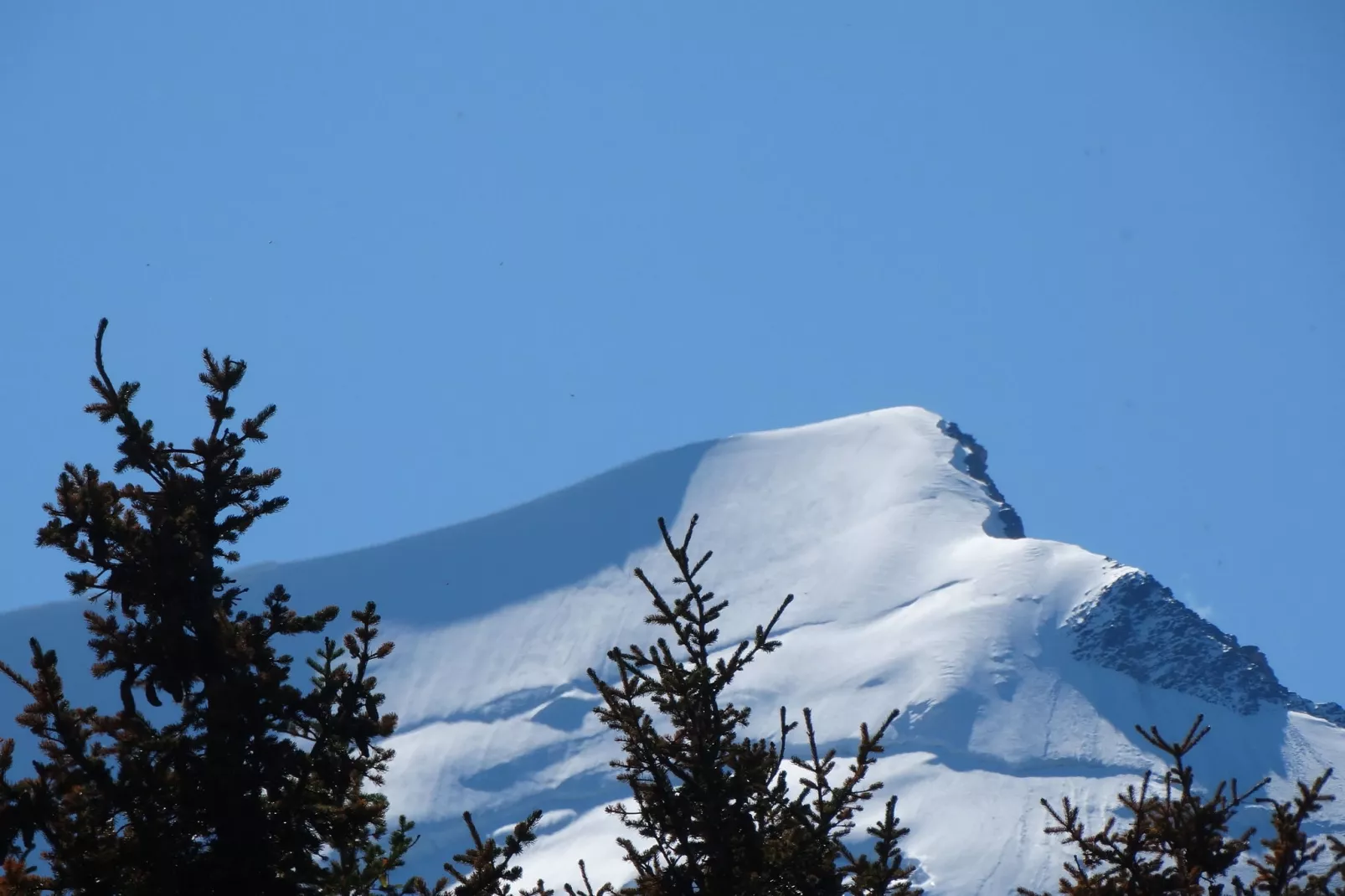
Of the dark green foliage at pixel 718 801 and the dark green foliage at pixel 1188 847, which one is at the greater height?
the dark green foliage at pixel 718 801

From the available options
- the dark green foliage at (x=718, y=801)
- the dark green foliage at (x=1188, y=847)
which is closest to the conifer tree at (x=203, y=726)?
the dark green foliage at (x=718, y=801)

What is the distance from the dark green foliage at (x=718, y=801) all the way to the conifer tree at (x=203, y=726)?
2.75ft

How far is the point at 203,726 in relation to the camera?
31.7 feet

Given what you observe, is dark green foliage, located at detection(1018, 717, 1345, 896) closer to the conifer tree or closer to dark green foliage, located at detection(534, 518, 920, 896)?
dark green foliage, located at detection(534, 518, 920, 896)

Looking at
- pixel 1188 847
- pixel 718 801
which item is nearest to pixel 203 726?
pixel 718 801

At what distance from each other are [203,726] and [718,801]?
11.0 ft

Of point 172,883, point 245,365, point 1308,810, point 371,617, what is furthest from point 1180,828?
point 245,365

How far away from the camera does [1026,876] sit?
16662 cm

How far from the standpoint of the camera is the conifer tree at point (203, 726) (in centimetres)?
895

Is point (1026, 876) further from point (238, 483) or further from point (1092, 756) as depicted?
point (238, 483)

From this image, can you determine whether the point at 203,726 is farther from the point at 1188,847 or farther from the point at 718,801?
the point at 1188,847

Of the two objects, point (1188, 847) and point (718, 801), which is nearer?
point (1188, 847)

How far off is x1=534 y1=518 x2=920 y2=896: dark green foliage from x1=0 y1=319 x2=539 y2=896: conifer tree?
84 cm

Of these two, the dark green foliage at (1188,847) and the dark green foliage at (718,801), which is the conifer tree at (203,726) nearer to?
the dark green foliage at (718,801)
